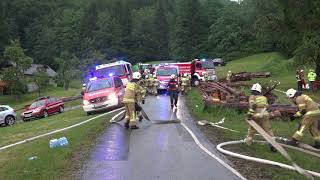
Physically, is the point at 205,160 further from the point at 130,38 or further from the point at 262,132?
the point at 130,38

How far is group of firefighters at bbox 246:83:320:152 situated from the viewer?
47.1ft

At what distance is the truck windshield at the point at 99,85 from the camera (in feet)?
92.1

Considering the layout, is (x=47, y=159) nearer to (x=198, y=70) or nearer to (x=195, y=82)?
(x=195, y=82)

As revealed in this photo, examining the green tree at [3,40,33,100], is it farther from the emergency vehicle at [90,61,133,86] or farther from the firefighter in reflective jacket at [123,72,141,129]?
the firefighter in reflective jacket at [123,72,141,129]

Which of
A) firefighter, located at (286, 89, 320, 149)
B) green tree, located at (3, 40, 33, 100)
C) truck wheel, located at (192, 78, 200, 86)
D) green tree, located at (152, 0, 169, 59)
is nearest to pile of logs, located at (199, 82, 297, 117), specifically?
firefighter, located at (286, 89, 320, 149)

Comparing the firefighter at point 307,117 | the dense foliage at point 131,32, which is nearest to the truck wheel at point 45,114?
the firefighter at point 307,117

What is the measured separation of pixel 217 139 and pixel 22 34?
430ft

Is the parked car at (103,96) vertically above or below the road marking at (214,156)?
above

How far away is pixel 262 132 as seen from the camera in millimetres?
13359

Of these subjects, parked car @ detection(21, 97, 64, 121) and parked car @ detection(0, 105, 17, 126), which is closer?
parked car @ detection(0, 105, 17, 126)

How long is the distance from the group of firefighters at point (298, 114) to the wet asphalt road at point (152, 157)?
149 cm

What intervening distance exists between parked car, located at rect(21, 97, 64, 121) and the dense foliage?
57.2 metres

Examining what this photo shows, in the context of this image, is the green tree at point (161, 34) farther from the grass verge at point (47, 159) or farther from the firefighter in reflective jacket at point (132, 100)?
the grass verge at point (47, 159)

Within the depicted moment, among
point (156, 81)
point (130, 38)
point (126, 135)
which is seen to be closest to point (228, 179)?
point (126, 135)
